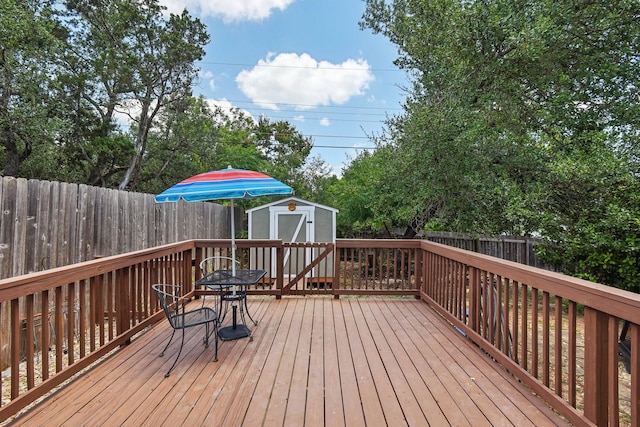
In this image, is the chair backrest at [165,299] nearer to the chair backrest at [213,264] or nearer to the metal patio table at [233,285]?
the metal patio table at [233,285]

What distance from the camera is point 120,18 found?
32.4 ft

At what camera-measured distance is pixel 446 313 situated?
3713 mm

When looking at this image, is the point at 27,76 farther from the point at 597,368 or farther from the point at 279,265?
the point at 597,368

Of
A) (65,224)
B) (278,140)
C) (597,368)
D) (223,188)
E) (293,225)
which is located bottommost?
(597,368)

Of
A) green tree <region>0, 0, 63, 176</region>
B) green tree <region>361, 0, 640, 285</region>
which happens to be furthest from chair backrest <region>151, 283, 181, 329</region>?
green tree <region>0, 0, 63, 176</region>

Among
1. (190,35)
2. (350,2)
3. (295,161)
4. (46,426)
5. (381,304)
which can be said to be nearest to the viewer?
(46,426)

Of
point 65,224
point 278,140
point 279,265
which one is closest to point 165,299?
point 65,224

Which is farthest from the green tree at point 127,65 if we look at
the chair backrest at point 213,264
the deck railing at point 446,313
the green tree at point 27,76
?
the deck railing at point 446,313

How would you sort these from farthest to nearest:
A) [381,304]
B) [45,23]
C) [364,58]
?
[364,58] < [45,23] < [381,304]

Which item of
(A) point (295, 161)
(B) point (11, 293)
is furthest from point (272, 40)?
(B) point (11, 293)

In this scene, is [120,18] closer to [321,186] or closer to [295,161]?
[295,161]

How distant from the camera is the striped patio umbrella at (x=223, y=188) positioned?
299 cm

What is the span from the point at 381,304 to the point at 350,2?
28.6 ft

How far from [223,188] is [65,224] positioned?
2085mm
